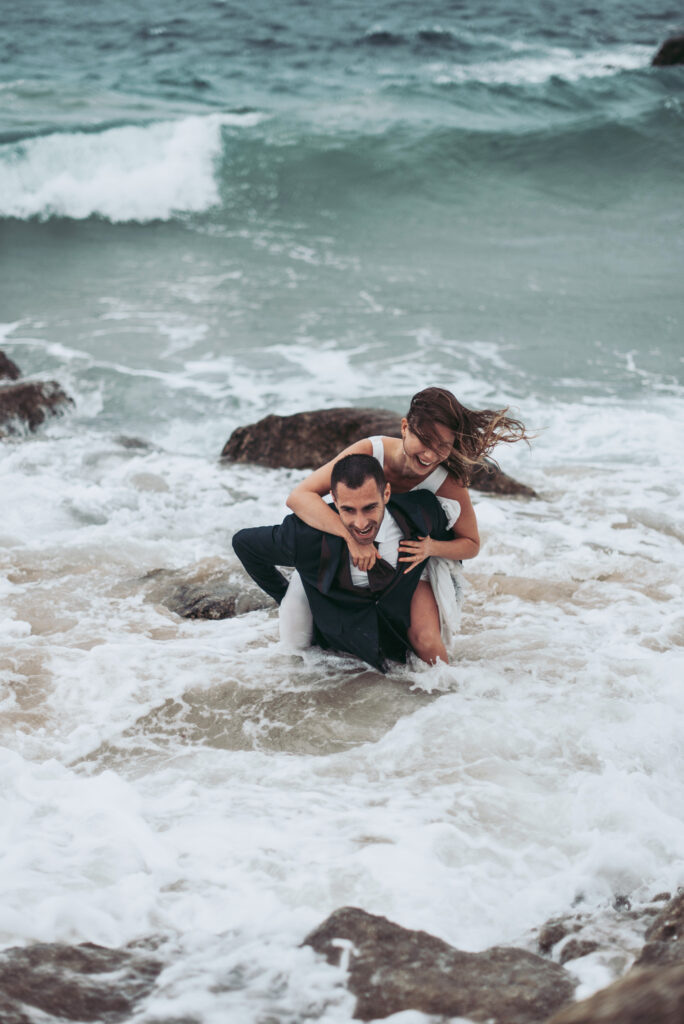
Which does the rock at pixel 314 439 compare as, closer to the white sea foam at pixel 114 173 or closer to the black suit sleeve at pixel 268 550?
the black suit sleeve at pixel 268 550

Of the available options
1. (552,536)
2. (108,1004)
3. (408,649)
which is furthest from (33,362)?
(108,1004)

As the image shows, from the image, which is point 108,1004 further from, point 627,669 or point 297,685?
point 627,669

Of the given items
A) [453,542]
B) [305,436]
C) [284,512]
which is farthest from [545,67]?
[453,542]

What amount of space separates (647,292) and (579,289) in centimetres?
89

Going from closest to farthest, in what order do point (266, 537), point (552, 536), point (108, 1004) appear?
1. point (108, 1004)
2. point (266, 537)
3. point (552, 536)

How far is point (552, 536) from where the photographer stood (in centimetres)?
583

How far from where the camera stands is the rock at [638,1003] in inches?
60.6

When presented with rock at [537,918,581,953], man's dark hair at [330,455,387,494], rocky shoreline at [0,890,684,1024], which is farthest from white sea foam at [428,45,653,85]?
rocky shoreline at [0,890,684,1024]

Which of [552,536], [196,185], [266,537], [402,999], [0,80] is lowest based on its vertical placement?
[552,536]

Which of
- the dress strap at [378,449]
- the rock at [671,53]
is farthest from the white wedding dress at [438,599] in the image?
the rock at [671,53]

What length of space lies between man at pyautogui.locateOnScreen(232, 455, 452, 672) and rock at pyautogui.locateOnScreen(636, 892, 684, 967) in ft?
5.75

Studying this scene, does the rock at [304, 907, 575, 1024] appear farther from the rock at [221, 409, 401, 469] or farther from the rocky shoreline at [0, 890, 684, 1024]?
the rock at [221, 409, 401, 469]

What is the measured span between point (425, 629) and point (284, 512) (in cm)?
251

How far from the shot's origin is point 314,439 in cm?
703
